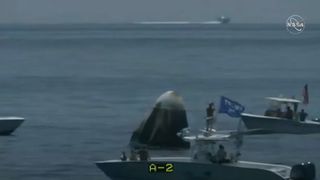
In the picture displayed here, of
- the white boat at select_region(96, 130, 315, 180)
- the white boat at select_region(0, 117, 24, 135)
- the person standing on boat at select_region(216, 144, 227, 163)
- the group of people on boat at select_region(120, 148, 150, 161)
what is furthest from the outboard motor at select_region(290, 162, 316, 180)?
the white boat at select_region(0, 117, 24, 135)

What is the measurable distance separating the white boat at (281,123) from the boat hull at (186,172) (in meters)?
19.3

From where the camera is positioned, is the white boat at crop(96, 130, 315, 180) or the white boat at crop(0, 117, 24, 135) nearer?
the white boat at crop(96, 130, 315, 180)

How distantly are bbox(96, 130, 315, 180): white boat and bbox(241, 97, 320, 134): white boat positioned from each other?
1974 cm

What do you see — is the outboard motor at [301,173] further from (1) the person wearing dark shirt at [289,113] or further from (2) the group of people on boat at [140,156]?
(1) the person wearing dark shirt at [289,113]

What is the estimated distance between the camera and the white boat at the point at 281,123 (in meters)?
71.3

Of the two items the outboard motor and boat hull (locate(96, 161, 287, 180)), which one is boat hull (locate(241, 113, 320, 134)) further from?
the outboard motor

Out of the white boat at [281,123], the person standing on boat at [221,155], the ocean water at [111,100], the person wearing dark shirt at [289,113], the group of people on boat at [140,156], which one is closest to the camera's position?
the person standing on boat at [221,155]

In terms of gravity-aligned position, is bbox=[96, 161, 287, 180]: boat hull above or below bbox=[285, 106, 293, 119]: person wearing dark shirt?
below

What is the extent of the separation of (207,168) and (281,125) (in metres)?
22.0

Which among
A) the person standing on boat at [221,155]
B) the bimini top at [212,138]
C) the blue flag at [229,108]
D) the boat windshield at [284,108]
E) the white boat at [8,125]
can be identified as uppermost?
the blue flag at [229,108]

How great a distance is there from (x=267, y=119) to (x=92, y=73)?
87.1m

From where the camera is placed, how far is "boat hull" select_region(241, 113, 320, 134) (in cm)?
7157

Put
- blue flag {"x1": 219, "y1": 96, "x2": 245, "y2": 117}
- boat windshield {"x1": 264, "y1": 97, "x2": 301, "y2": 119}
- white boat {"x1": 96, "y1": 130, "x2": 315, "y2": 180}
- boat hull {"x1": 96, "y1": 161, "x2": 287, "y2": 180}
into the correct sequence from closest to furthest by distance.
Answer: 1. boat hull {"x1": 96, "y1": 161, "x2": 287, "y2": 180}
2. white boat {"x1": 96, "y1": 130, "x2": 315, "y2": 180}
3. blue flag {"x1": 219, "y1": 96, "x2": 245, "y2": 117}
4. boat windshield {"x1": 264, "y1": 97, "x2": 301, "y2": 119}

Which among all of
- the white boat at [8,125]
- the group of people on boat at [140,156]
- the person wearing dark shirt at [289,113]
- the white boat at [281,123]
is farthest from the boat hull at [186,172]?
the white boat at [8,125]
